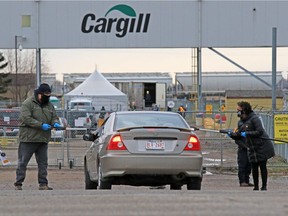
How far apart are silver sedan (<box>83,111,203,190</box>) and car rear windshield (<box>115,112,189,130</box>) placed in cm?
2

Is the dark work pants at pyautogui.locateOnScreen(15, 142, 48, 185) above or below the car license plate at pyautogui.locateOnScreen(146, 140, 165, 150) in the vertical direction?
below

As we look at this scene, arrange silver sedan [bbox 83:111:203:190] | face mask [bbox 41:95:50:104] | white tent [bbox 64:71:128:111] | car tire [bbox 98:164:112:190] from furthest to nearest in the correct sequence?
white tent [bbox 64:71:128:111], face mask [bbox 41:95:50:104], car tire [bbox 98:164:112:190], silver sedan [bbox 83:111:203:190]

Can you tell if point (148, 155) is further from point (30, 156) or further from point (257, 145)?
point (257, 145)

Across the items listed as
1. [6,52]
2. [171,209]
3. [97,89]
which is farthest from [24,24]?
[6,52]

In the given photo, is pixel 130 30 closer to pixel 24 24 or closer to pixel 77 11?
pixel 77 11

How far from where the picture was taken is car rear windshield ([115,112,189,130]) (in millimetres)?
11226

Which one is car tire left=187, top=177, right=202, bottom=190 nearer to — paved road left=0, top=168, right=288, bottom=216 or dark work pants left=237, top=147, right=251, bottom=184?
paved road left=0, top=168, right=288, bottom=216

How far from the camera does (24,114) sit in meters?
11.8

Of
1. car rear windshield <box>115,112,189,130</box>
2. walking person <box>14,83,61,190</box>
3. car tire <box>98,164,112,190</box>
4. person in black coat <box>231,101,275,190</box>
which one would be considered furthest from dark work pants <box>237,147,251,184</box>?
walking person <box>14,83,61,190</box>

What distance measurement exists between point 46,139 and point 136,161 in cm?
201

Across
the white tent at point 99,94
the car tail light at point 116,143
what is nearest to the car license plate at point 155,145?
the car tail light at point 116,143

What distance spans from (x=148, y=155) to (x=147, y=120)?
2.56 ft

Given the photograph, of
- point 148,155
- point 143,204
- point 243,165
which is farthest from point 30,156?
point 243,165

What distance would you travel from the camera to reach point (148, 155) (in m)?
10.8
